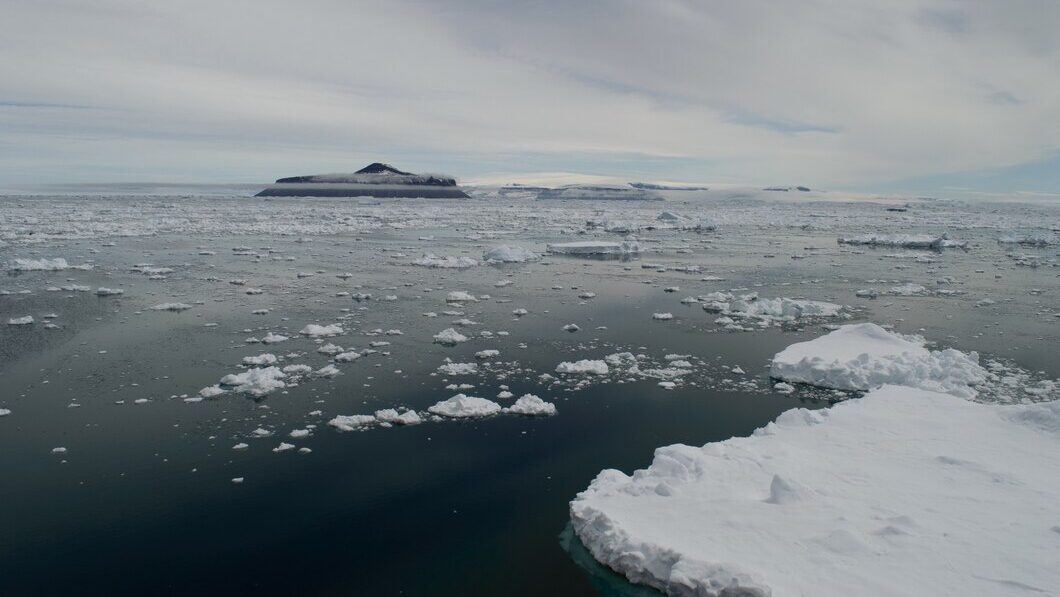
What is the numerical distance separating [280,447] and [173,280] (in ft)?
37.7

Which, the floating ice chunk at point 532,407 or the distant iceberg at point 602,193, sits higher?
the distant iceberg at point 602,193

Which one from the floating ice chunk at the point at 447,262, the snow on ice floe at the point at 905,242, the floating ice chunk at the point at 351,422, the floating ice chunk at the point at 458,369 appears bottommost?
the floating ice chunk at the point at 351,422

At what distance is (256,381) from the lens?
8633 mm

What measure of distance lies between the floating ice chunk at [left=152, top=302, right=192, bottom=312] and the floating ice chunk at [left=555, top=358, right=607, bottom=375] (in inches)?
317

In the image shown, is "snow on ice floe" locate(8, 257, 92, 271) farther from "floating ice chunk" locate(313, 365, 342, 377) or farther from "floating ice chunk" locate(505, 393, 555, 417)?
"floating ice chunk" locate(505, 393, 555, 417)

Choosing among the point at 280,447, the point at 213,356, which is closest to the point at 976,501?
the point at 280,447

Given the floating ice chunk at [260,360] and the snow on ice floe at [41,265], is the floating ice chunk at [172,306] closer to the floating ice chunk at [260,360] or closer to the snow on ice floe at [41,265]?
the floating ice chunk at [260,360]

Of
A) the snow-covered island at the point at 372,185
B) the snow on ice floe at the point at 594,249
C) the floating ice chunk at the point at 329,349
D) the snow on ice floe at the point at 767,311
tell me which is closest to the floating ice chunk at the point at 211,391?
the floating ice chunk at the point at 329,349

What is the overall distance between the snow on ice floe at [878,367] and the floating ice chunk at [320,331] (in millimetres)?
7047

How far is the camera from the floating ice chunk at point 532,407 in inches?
314

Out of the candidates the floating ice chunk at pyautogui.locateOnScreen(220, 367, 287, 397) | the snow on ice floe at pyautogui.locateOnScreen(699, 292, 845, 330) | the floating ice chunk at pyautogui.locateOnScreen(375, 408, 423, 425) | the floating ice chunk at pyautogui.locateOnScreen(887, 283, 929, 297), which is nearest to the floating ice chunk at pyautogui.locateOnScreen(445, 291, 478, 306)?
the snow on ice floe at pyautogui.locateOnScreen(699, 292, 845, 330)

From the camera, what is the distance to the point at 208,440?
7090mm

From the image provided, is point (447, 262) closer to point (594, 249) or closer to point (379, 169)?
point (594, 249)

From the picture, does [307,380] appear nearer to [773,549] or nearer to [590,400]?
[590,400]
